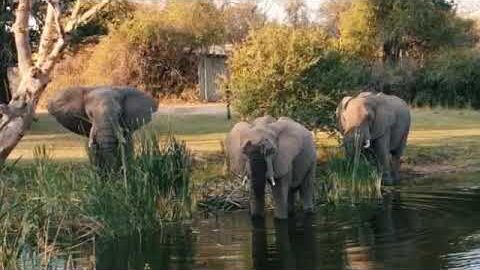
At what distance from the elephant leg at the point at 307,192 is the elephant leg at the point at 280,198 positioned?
0.99 metres

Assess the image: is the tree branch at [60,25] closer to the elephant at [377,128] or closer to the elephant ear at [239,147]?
the elephant ear at [239,147]

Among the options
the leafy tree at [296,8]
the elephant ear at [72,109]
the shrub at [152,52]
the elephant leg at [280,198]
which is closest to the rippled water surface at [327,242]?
the elephant leg at [280,198]

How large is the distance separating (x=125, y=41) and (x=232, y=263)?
114 feet

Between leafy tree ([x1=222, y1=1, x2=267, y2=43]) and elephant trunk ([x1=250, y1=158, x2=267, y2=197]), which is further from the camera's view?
leafy tree ([x1=222, y1=1, x2=267, y2=43])

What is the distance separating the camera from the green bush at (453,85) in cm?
4494

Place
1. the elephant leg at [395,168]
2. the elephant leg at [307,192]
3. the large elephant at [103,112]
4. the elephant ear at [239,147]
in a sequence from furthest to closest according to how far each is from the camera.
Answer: the elephant leg at [395,168] < the large elephant at [103,112] < the elephant leg at [307,192] < the elephant ear at [239,147]

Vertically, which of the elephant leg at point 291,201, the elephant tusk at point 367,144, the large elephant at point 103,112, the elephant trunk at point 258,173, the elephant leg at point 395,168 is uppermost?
the large elephant at point 103,112

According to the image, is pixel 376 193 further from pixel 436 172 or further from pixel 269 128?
pixel 436 172

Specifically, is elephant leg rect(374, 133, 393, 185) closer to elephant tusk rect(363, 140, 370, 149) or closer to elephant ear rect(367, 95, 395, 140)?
elephant ear rect(367, 95, 395, 140)

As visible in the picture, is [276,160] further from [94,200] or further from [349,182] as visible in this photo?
[94,200]

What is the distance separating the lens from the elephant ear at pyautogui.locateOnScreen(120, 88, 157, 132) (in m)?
18.2

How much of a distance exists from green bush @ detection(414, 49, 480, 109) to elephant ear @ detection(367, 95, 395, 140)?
2441 centimetres

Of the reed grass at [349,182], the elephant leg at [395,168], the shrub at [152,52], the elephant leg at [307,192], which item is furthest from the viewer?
the shrub at [152,52]

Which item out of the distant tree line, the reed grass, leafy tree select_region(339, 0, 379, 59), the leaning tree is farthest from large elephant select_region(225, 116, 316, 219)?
leafy tree select_region(339, 0, 379, 59)
